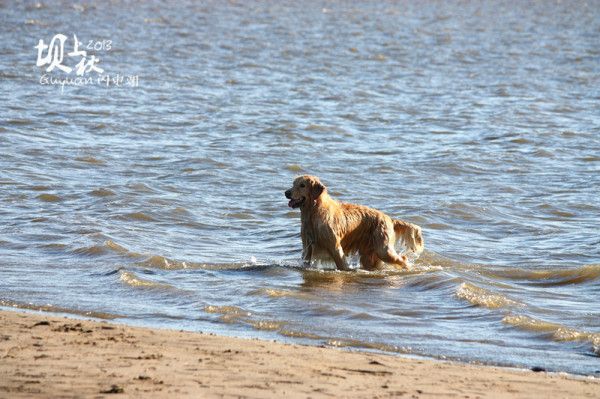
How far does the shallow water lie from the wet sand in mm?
859

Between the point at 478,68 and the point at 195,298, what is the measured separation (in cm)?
2625

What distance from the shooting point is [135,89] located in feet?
92.8

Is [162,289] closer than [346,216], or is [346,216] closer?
[162,289]

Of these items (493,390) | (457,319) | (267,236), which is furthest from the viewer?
(267,236)

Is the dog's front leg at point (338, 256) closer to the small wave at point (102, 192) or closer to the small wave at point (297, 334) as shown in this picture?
the small wave at point (297, 334)

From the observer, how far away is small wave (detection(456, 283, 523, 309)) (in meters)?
11.4

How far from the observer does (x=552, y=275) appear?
13.1 meters

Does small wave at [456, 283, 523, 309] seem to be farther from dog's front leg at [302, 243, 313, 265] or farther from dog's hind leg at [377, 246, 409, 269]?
dog's front leg at [302, 243, 313, 265]

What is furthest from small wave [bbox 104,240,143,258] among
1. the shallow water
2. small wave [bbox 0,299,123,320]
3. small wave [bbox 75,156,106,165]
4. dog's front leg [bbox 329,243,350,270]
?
small wave [bbox 75,156,106,165]

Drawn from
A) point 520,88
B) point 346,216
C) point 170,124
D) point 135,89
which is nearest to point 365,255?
point 346,216

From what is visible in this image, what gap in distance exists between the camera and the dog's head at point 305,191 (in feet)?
42.4

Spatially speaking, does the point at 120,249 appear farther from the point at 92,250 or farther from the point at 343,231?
the point at 343,231

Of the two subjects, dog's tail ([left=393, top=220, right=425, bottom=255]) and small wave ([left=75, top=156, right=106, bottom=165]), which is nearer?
dog's tail ([left=393, top=220, right=425, bottom=255])

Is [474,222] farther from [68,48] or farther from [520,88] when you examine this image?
[68,48]
